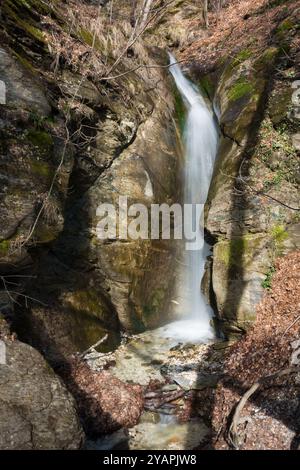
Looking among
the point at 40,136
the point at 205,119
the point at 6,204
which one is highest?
the point at 205,119

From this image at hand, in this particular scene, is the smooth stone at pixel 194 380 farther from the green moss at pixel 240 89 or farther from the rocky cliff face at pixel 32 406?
the green moss at pixel 240 89

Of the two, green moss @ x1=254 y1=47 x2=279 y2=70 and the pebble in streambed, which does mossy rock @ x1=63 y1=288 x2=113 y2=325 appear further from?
green moss @ x1=254 y1=47 x2=279 y2=70

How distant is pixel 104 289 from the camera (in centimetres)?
923

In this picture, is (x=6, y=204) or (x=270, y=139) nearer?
(x=6, y=204)

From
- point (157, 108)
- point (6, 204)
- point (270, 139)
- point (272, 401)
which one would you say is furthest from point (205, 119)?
point (272, 401)

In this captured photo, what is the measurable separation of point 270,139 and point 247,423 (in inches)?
260

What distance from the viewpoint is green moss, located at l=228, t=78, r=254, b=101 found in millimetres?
10914

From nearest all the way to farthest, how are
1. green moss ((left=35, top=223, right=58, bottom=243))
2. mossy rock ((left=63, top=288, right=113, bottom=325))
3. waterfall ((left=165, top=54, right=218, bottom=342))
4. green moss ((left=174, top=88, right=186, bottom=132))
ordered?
green moss ((left=35, top=223, right=58, bottom=243)), mossy rock ((left=63, top=288, right=113, bottom=325)), waterfall ((left=165, top=54, right=218, bottom=342)), green moss ((left=174, top=88, right=186, bottom=132))

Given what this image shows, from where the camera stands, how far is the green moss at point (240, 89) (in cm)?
1091

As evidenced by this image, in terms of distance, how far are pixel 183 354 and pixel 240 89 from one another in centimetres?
778

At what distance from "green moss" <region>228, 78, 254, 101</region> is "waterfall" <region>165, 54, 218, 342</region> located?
44.8 inches

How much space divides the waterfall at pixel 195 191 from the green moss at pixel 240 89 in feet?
3.73

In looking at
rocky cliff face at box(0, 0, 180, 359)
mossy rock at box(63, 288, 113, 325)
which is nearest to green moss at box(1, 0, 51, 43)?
rocky cliff face at box(0, 0, 180, 359)
